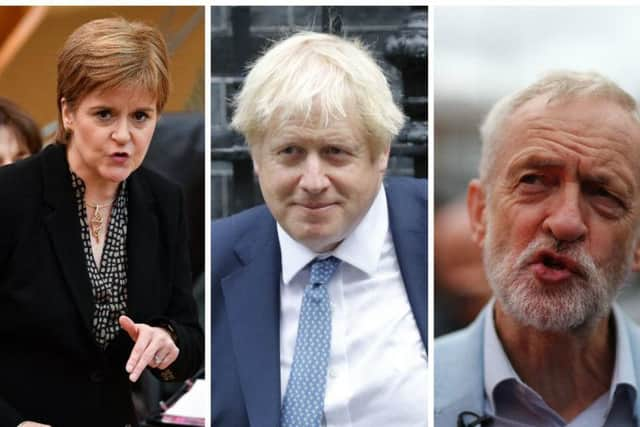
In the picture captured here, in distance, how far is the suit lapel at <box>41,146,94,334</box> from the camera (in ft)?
10.8

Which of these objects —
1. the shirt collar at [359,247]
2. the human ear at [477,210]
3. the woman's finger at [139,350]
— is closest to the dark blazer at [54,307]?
the woman's finger at [139,350]

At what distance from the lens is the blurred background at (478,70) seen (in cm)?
349

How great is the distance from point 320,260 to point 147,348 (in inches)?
30.8

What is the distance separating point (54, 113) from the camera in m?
3.65

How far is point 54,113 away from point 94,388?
117cm

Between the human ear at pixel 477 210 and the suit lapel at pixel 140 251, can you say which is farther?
the human ear at pixel 477 210

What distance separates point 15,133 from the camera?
12.1ft

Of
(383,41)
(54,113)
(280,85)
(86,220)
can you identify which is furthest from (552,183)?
(54,113)

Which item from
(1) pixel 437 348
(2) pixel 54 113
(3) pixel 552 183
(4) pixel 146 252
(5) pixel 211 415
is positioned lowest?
(5) pixel 211 415

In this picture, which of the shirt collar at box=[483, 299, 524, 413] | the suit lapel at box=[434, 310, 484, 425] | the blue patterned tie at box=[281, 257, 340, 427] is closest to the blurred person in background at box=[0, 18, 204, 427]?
the blue patterned tie at box=[281, 257, 340, 427]

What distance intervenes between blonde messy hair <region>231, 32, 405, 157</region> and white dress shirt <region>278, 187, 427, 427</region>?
0.31 meters

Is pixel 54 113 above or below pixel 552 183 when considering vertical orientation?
above

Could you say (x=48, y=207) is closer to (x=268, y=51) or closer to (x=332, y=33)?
(x=268, y=51)

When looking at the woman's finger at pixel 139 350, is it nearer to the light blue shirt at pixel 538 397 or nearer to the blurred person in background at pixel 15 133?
the blurred person in background at pixel 15 133
